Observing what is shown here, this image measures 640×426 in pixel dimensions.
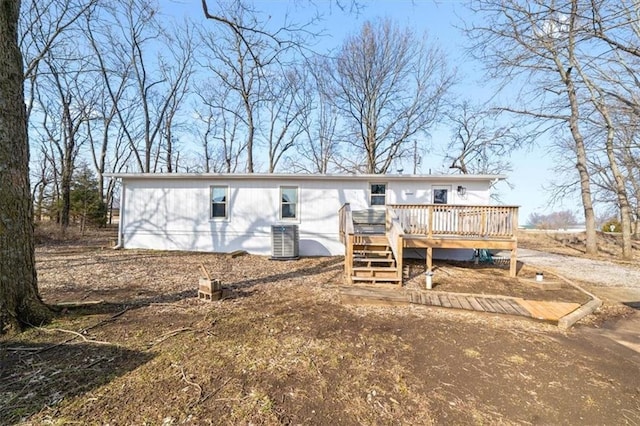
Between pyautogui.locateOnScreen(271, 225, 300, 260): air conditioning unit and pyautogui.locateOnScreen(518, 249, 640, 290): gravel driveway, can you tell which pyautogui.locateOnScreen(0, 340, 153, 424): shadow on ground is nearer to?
pyautogui.locateOnScreen(271, 225, 300, 260): air conditioning unit

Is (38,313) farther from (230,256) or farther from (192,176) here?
(192,176)

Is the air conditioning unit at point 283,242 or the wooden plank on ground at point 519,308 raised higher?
the air conditioning unit at point 283,242

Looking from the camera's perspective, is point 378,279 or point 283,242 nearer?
point 378,279

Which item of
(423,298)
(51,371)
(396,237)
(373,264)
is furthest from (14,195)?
(373,264)

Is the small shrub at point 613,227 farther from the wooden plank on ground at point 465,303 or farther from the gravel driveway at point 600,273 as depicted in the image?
the wooden plank on ground at point 465,303

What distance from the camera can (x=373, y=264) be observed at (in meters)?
7.18

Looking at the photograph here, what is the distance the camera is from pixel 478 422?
2213 mm

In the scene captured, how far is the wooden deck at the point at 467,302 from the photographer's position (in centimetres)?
460

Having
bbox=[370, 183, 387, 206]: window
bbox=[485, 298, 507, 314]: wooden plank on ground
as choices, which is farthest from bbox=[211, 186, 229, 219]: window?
bbox=[485, 298, 507, 314]: wooden plank on ground

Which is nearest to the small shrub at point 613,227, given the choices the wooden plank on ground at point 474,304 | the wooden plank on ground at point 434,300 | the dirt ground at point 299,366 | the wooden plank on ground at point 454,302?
the dirt ground at point 299,366

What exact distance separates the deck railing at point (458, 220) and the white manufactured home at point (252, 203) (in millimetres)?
2147

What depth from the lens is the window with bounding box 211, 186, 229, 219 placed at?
10.2 metres

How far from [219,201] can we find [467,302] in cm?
830

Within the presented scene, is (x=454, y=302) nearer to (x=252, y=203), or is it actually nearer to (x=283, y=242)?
(x=283, y=242)
